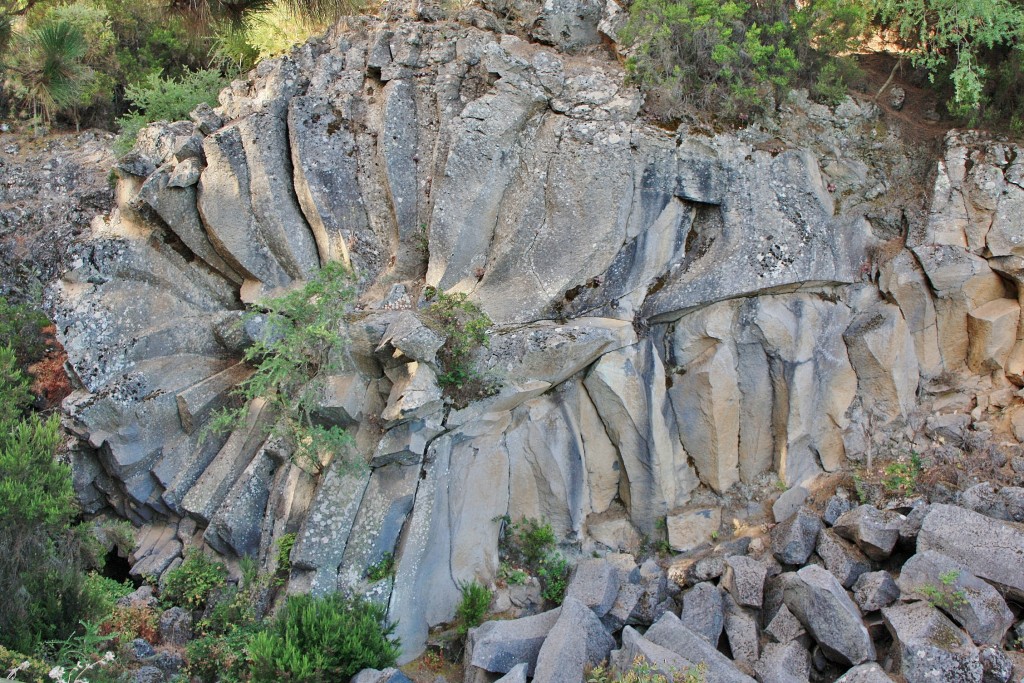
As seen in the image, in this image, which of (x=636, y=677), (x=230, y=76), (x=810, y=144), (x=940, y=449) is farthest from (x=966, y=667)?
(x=230, y=76)

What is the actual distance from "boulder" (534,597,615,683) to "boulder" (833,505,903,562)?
338 centimetres

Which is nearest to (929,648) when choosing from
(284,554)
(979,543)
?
(979,543)

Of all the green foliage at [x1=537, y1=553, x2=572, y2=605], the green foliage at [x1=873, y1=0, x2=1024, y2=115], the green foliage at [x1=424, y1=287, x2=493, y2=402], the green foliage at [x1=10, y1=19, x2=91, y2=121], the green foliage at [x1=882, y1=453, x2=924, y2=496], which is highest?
the green foliage at [x1=10, y1=19, x2=91, y2=121]

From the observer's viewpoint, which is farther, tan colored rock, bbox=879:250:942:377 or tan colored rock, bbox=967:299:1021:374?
tan colored rock, bbox=879:250:942:377

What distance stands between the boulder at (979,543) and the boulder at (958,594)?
21 centimetres

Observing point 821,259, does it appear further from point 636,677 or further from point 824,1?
point 636,677

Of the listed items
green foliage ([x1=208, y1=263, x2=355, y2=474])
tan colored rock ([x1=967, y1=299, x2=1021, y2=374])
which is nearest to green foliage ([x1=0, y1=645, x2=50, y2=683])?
green foliage ([x1=208, y1=263, x2=355, y2=474])

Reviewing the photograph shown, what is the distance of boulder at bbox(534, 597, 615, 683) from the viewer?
830 centimetres

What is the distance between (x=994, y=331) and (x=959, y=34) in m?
4.47

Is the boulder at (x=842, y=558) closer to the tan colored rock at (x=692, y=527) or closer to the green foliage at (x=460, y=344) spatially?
the tan colored rock at (x=692, y=527)

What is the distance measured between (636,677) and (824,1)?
9.75 m

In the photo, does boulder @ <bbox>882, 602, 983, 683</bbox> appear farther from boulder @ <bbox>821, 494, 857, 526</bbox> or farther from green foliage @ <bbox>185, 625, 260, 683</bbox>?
green foliage @ <bbox>185, 625, 260, 683</bbox>

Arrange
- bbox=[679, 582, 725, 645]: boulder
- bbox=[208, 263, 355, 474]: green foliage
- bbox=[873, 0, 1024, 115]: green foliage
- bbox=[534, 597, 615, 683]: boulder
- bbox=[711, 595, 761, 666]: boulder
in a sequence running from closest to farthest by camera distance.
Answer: bbox=[534, 597, 615, 683]: boulder
bbox=[711, 595, 761, 666]: boulder
bbox=[679, 582, 725, 645]: boulder
bbox=[208, 263, 355, 474]: green foliage
bbox=[873, 0, 1024, 115]: green foliage

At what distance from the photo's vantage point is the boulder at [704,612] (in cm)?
944
